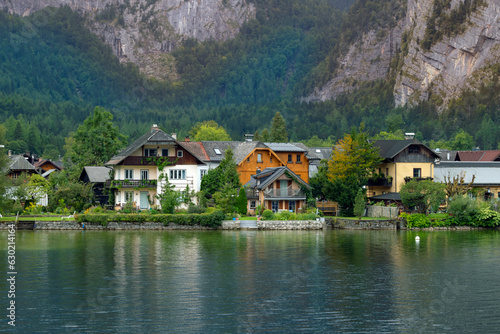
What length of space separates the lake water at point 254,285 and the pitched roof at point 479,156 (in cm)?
5296

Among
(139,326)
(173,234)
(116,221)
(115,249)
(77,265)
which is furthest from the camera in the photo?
(116,221)

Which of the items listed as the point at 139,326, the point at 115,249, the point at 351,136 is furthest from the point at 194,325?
the point at 351,136

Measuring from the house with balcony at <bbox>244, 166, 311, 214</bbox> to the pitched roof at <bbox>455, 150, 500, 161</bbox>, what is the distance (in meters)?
46.8

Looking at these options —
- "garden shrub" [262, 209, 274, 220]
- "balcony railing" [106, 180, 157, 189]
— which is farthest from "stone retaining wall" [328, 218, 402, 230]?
"balcony railing" [106, 180, 157, 189]

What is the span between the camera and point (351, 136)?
86.8m

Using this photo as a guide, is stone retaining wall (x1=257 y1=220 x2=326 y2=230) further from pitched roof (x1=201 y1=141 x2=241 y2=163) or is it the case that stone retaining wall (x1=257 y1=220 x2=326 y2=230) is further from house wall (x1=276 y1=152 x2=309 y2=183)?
pitched roof (x1=201 y1=141 x2=241 y2=163)

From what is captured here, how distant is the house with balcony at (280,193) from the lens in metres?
82.2

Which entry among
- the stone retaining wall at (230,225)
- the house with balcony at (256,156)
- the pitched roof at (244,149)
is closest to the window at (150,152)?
the house with balcony at (256,156)

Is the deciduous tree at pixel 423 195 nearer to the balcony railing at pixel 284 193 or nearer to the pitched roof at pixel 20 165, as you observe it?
the balcony railing at pixel 284 193

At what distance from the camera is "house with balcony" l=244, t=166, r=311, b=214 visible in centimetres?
8225

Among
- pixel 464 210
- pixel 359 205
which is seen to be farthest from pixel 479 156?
pixel 359 205

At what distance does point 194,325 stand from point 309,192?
49.7 m

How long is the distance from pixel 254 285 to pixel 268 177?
4016cm

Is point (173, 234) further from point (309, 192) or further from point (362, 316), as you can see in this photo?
point (362, 316)
